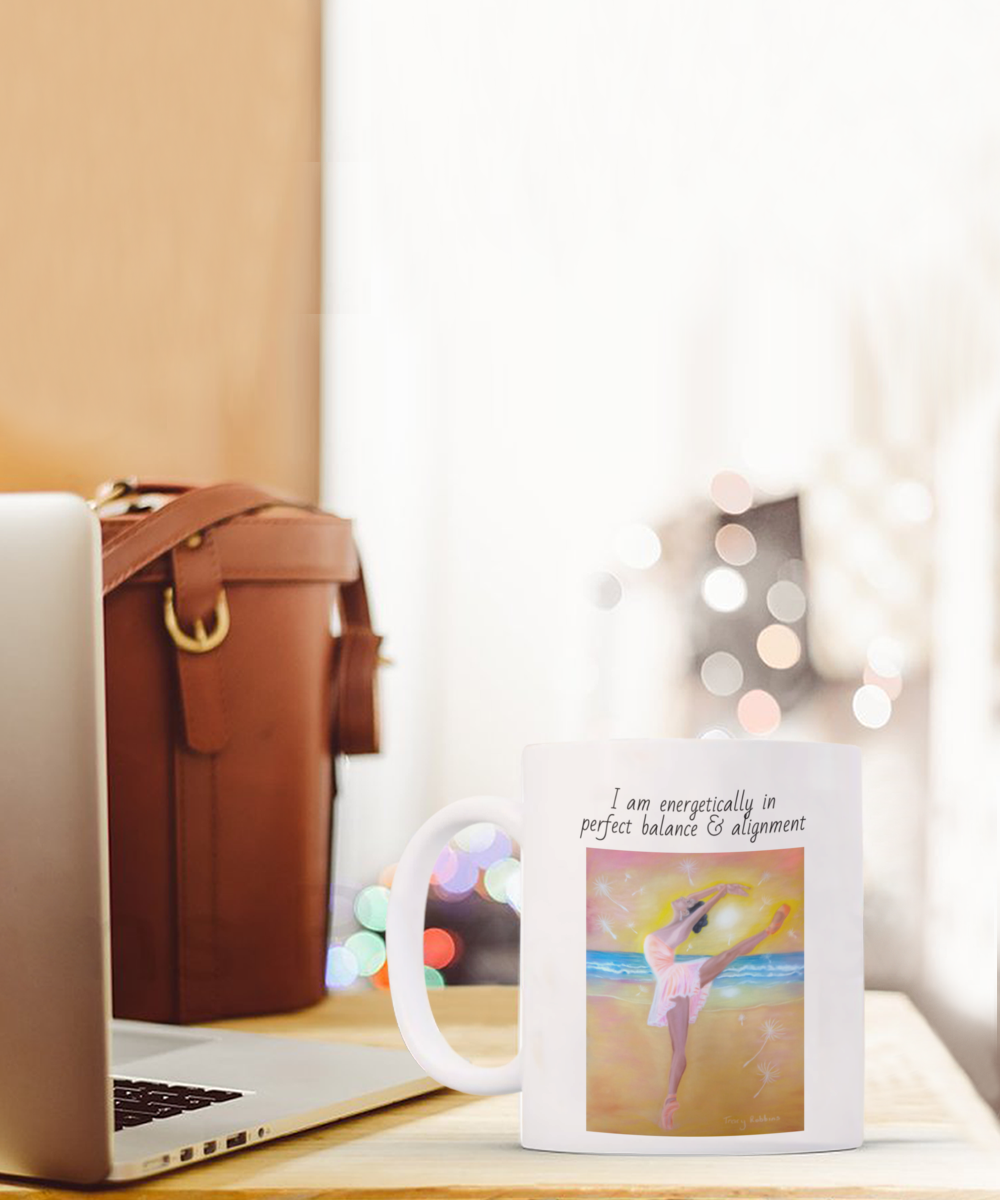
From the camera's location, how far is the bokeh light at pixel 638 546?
4.62 ft

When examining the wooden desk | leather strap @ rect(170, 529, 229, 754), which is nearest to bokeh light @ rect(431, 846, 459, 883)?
leather strap @ rect(170, 529, 229, 754)

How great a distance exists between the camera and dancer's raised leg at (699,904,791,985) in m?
0.53

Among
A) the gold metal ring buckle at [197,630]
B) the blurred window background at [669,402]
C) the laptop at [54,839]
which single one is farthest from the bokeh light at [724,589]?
the laptop at [54,839]

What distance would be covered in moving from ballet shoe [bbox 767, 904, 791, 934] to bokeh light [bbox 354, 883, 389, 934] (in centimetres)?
87

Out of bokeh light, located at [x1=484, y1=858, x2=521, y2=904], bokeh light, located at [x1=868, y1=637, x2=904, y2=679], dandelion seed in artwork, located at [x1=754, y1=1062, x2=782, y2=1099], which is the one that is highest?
bokeh light, located at [x1=868, y1=637, x2=904, y2=679]

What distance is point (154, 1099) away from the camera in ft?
1.94

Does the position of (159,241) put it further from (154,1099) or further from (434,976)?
(154,1099)

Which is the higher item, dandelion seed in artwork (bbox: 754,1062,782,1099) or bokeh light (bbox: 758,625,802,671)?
bokeh light (bbox: 758,625,802,671)

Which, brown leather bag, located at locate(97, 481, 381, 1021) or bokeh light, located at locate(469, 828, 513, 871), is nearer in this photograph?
brown leather bag, located at locate(97, 481, 381, 1021)

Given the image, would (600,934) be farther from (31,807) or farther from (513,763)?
(513,763)

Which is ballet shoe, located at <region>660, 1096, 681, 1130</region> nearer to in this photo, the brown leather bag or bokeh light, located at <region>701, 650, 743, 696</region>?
the brown leather bag

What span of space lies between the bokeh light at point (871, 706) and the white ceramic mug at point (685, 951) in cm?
89

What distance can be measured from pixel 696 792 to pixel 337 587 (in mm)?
458
